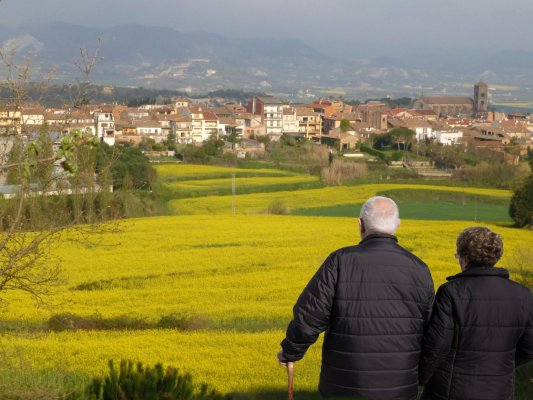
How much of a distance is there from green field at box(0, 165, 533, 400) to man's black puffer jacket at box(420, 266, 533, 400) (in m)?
3.28

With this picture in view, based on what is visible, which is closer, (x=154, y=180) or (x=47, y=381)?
(x=47, y=381)

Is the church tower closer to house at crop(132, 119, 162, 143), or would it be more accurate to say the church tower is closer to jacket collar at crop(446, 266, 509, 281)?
house at crop(132, 119, 162, 143)

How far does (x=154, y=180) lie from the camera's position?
44.8 m

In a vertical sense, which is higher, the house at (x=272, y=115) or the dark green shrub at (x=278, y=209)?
the house at (x=272, y=115)

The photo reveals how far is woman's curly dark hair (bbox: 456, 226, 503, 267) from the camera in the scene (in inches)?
211

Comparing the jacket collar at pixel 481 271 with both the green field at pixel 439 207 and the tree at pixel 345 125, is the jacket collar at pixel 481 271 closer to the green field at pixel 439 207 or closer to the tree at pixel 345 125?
the green field at pixel 439 207

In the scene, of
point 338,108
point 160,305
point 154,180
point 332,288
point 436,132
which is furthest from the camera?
point 338,108

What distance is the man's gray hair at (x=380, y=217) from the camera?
5.46 meters

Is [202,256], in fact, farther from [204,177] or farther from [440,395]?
[204,177]

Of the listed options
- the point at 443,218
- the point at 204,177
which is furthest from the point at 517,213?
the point at 204,177

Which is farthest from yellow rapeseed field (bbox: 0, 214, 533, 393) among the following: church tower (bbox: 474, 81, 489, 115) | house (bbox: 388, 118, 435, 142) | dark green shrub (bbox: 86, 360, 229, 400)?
church tower (bbox: 474, 81, 489, 115)

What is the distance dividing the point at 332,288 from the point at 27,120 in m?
3.60

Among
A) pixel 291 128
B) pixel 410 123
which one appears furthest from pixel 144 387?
pixel 291 128

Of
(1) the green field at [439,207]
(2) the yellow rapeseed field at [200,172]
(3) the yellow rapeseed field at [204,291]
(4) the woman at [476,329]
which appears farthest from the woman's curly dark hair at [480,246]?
(2) the yellow rapeseed field at [200,172]
